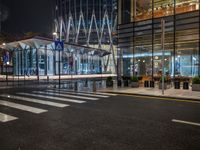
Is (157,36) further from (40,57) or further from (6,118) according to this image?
(40,57)

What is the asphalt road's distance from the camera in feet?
15.4

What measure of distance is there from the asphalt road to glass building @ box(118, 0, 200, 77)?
14.7 m

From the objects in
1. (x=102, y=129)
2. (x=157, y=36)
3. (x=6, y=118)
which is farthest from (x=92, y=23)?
(x=102, y=129)

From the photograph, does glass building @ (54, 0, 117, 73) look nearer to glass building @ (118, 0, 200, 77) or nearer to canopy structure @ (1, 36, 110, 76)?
canopy structure @ (1, 36, 110, 76)

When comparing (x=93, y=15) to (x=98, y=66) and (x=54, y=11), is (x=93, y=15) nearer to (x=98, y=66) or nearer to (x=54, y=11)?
(x=54, y=11)

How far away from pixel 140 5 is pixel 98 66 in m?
45.4

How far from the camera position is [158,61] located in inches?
1008

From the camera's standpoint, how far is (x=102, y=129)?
5910mm

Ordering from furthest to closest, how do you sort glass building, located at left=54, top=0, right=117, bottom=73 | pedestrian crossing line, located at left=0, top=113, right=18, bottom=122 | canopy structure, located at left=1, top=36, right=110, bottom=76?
1. glass building, located at left=54, top=0, right=117, bottom=73
2. canopy structure, located at left=1, top=36, right=110, bottom=76
3. pedestrian crossing line, located at left=0, top=113, right=18, bottom=122

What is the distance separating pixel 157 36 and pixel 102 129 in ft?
63.9

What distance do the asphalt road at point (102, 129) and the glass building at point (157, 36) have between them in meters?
14.7

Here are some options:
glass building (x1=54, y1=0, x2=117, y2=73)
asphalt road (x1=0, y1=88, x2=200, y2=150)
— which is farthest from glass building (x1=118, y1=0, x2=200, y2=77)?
glass building (x1=54, y1=0, x2=117, y2=73)

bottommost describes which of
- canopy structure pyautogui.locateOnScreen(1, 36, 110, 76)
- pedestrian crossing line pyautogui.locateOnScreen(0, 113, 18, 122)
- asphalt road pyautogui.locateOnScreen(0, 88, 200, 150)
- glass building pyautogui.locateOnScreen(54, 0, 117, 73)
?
asphalt road pyautogui.locateOnScreen(0, 88, 200, 150)

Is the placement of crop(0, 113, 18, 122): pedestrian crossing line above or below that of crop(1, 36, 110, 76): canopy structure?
below
